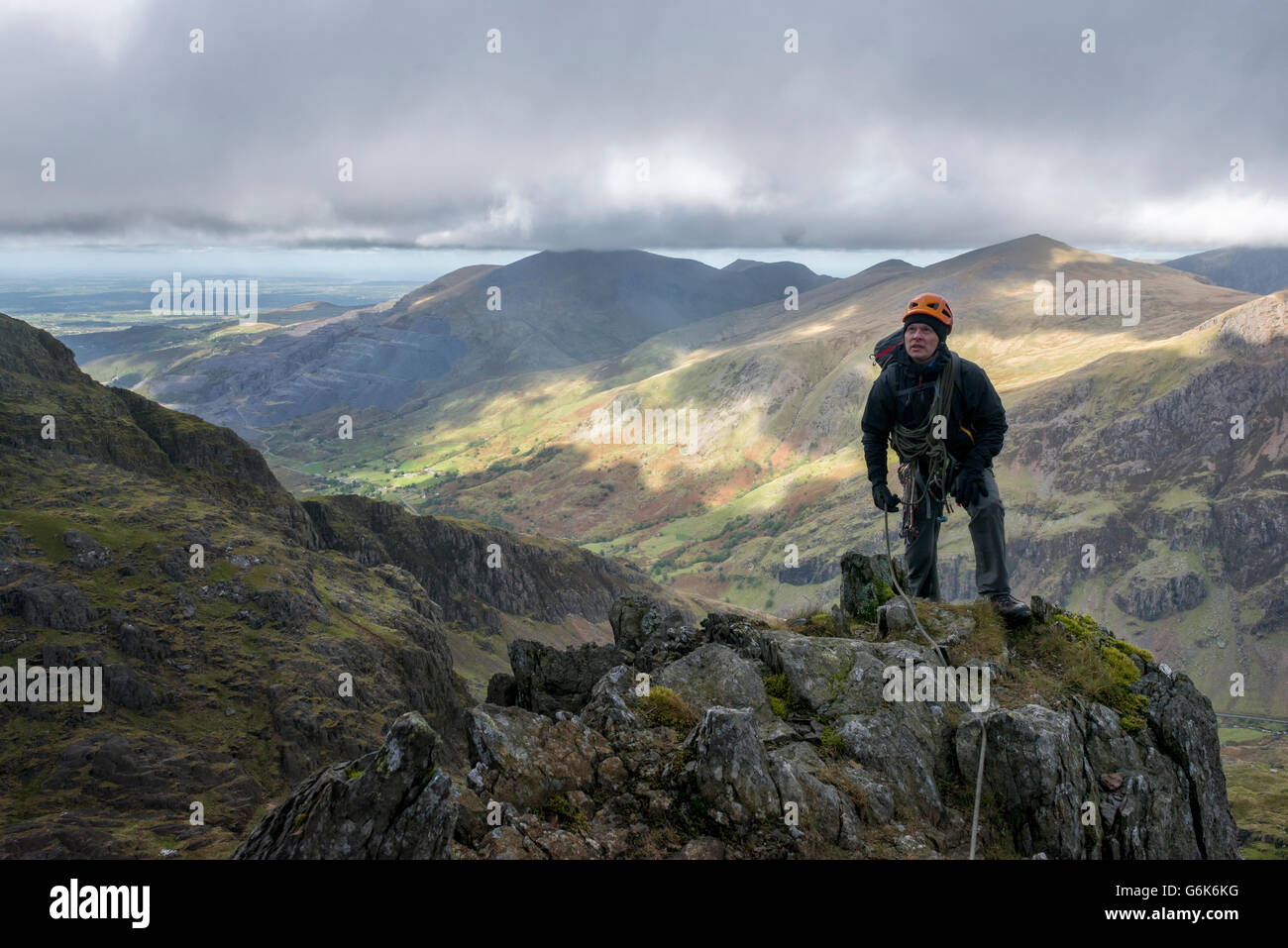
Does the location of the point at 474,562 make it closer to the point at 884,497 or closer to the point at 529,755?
the point at 884,497

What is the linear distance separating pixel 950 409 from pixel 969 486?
1.57m

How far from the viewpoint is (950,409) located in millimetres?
14008

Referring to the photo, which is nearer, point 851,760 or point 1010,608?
point 851,760

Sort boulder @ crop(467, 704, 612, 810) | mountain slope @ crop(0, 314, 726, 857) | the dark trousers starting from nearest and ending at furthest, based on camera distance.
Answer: boulder @ crop(467, 704, 612, 810)
the dark trousers
mountain slope @ crop(0, 314, 726, 857)

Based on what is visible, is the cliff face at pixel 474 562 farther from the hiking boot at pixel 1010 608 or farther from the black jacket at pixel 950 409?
the hiking boot at pixel 1010 608

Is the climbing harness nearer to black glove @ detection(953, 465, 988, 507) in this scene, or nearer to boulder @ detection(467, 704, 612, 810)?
black glove @ detection(953, 465, 988, 507)

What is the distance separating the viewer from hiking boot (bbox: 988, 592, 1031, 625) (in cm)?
1469

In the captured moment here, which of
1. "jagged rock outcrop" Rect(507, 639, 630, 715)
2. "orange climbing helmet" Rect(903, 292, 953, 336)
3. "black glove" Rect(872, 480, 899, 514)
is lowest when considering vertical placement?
"jagged rock outcrop" Rect(507, 639, 630, 715)

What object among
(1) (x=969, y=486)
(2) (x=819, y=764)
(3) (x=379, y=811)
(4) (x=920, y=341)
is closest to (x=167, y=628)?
(3) (x=379, y=811)

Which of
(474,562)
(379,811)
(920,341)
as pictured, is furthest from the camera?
(474,562)

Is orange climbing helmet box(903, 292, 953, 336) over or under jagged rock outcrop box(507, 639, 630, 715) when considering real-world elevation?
over

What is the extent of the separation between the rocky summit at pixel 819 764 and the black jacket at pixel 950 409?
3.56 meters

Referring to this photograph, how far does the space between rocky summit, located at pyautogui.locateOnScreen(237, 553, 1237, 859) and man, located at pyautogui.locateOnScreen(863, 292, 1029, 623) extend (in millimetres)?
1713

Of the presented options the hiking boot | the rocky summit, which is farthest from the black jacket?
the rocky summit
